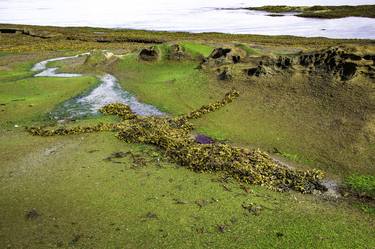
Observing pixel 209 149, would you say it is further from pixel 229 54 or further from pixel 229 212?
pixel 229 54

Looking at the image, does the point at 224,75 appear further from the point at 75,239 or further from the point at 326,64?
Result: the point at 75,239

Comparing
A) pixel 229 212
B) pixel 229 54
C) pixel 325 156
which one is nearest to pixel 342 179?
pixel 325 156

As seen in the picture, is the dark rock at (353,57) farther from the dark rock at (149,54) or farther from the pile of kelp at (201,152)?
the dark rock at (149,54)

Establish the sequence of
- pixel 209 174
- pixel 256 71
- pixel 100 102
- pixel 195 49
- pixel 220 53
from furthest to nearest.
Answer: pixel 195 49, pixel 220 53, pixel 100 102, pixel 256 71, pixel 209 174

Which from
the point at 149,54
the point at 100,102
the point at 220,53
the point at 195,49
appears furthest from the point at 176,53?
the point at 100,102

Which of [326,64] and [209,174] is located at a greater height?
[326,64]
